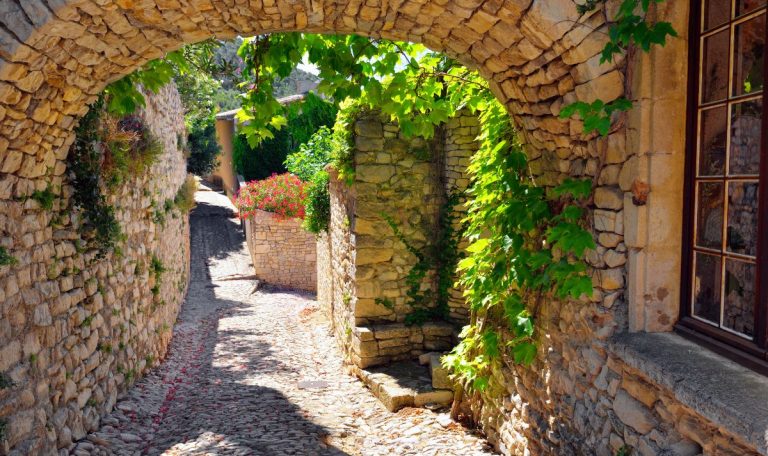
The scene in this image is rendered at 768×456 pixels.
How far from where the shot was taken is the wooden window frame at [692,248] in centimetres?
218

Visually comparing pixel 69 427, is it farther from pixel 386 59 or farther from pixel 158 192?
pixel 158 192

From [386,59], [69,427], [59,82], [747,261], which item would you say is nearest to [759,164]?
[747,261]

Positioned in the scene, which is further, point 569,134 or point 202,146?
point 202,146

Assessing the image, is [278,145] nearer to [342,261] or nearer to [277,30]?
[342,261]

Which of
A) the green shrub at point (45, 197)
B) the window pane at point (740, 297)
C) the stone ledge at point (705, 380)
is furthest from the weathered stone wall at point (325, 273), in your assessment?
the window pane at point (740, 297)

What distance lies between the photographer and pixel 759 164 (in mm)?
2234

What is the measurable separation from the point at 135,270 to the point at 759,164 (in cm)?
583

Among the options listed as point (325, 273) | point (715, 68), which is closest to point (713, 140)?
point (715, 68)

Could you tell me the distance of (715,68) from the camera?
253 cm

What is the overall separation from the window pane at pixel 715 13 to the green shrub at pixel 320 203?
24.3 ft

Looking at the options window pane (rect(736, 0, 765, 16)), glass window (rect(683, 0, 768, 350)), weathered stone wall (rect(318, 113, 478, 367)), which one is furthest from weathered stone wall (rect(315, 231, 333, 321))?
window pane (rect(736, 0, 765, 16))

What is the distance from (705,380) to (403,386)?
426cm

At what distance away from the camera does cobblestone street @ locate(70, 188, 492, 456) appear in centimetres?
458

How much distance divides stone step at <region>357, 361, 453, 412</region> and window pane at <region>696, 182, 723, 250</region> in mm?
3724
